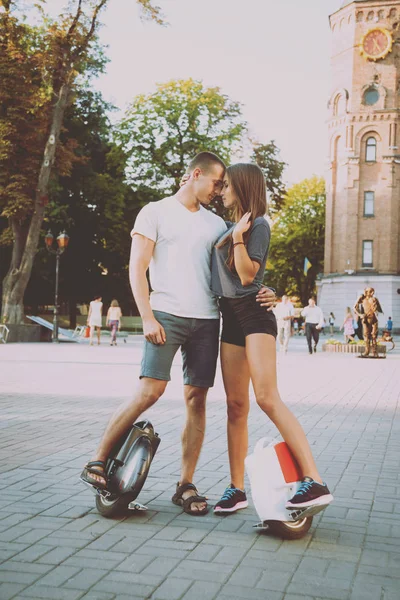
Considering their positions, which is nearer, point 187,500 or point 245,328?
point 245,328

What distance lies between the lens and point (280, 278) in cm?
7475

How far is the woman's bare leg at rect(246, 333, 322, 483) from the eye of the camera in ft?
15.3

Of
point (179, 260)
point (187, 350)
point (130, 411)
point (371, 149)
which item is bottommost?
point (130, 411)

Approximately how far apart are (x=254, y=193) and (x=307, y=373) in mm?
12611

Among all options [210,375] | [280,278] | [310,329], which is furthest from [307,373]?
[280,278]

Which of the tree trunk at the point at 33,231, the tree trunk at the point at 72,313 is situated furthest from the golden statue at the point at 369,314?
the tree trunk at the point at 72,313

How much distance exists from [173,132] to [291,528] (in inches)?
1630

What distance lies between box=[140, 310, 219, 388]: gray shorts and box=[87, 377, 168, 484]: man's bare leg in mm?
55

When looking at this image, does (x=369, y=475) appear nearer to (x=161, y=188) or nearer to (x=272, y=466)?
(x=272, y=466)

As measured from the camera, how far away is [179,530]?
4570 mm

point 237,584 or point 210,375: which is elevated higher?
point 210,375

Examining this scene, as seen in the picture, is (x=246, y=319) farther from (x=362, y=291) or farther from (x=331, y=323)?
(x=362, y=291)

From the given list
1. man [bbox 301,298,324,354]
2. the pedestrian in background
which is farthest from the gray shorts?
the pedestrian in background

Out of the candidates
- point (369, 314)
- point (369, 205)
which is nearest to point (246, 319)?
point (369, 314)
